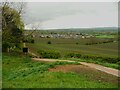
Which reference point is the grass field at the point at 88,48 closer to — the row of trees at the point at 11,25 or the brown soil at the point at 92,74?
the row of trees at the point at 11,25

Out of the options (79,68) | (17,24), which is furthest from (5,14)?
(79,68)

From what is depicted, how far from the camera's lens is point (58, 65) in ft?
62.8

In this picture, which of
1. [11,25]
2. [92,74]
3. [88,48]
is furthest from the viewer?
[88,48]

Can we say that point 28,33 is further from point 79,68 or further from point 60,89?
point 60,89

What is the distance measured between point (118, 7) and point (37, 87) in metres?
12.3

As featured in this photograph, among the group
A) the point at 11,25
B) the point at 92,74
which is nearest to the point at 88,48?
the point at 11,25

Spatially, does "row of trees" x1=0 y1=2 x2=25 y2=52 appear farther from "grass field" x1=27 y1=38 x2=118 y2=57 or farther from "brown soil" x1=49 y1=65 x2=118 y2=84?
"brown soil" x1=49 y1=65 x2=118 y2=84

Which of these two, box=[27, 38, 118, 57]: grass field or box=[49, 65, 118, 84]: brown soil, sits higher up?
box=[49, 65, 118, 84]: brown soil

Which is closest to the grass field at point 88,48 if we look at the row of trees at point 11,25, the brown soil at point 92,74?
the row of trees at point 11,25

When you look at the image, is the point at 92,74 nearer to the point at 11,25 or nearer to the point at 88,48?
the point at 11,25

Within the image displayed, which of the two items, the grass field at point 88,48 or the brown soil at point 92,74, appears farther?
the grass field at point 88,48

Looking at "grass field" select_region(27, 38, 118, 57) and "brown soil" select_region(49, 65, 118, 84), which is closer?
"brown soil" select_region(49, 65, 118, 84)

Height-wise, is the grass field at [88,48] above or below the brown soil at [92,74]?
A: below

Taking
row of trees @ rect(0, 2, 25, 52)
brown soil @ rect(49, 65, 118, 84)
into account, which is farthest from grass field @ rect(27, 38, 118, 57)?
brown soil @ rect(49, 65, 118, 84)
